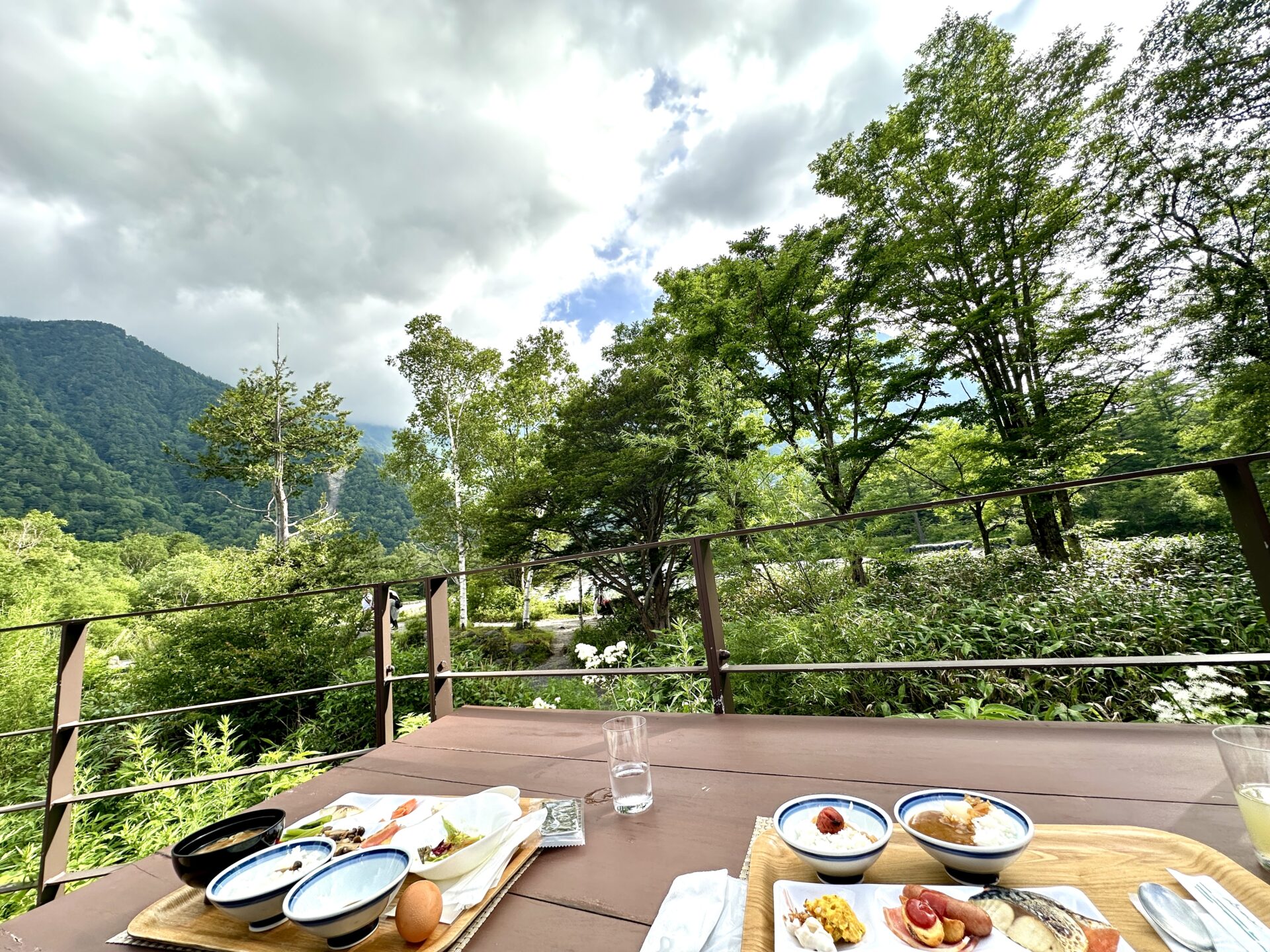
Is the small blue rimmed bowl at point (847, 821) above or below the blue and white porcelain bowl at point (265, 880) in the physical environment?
above

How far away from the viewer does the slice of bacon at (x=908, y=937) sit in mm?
367

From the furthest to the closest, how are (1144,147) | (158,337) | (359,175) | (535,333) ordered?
(158,337) < (535,333) < (359,175) < (1144,147)

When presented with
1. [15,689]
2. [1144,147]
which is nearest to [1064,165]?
[1144,147]

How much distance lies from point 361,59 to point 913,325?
7.50m

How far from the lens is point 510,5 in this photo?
471 centimetres

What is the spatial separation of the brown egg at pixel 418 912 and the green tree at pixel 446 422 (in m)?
11.4

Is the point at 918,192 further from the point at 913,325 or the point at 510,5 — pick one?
the point at 510,5

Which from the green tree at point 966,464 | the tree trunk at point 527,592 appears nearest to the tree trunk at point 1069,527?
the green tree at point 966,464

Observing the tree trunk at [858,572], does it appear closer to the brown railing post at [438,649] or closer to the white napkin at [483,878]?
the brown railing post at [438,649]

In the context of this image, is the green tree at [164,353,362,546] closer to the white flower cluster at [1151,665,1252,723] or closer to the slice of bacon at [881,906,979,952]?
the slice of bacon at [881,906,979,952]

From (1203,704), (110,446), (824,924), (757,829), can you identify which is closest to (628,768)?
(757,829)

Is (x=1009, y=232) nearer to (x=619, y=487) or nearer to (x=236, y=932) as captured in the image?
(x=619, y=487)

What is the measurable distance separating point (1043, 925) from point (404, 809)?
91 centimetres

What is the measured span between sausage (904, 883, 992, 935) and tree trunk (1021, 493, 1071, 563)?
6.92m
